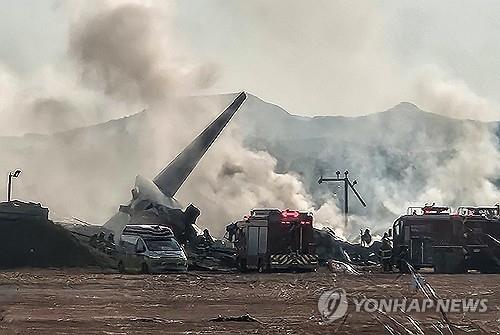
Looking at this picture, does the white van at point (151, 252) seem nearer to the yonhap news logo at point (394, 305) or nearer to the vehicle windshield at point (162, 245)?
the vehicle windshield at point (162, 245)

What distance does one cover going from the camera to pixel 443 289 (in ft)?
81.4

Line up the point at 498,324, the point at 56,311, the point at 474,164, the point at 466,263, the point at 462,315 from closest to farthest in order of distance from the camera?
the point at 498,324, the point at 462,315, the point at 56,311, the point at 466,263, the point at 474,164

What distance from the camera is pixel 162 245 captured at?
38969 millimetres

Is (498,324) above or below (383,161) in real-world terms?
below

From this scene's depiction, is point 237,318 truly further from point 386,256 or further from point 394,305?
point 386,256

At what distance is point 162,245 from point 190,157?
34788 millimetres

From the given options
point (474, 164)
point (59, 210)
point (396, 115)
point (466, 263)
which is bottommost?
point (466, 263)

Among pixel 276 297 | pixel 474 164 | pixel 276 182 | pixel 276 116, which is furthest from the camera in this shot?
pixel 276 116

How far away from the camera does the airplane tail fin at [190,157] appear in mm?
72812

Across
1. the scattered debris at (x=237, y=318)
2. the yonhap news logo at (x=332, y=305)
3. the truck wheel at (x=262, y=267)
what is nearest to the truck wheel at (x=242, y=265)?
the truck wheel at (x=262, y=267)

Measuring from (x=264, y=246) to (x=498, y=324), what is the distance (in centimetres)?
2798

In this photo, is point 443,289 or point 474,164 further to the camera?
point 474,164

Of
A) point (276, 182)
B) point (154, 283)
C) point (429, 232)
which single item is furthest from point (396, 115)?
point (154, 283)

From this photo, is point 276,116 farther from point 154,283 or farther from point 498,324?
point 498,324
